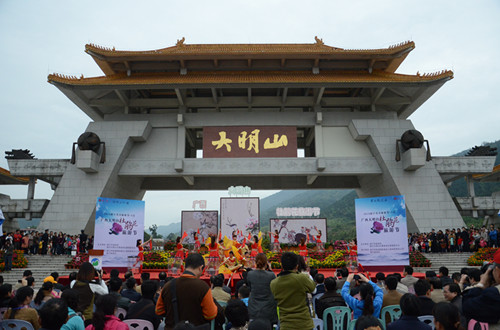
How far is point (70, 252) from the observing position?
17.1 metres

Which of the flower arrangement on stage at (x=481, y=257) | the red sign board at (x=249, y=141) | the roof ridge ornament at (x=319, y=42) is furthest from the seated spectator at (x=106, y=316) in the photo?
the roof ridge ornament at (x=319, y=42)

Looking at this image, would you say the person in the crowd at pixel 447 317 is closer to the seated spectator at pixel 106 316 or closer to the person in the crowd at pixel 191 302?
the person in the crowd at pixel 191 302

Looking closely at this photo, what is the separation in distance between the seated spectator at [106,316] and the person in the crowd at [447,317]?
102 inches

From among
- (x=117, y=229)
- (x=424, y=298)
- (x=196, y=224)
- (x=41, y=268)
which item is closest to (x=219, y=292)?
(x=424, y=298)

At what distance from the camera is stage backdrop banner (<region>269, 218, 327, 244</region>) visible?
20.6 metres

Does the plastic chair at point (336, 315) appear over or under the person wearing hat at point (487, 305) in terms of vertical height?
under

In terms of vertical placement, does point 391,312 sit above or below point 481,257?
above

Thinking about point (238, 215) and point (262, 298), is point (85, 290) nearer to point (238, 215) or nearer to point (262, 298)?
point (262, 298)

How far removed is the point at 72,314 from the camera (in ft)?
11.9

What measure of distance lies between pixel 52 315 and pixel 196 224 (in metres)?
18.0

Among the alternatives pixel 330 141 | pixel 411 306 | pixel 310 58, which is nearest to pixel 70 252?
pixel 330 141

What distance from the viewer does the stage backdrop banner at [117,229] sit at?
10.1 metres

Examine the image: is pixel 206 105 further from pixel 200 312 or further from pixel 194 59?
pixel 200 312

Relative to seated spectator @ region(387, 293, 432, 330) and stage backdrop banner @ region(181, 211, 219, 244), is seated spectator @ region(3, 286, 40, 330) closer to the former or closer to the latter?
seated spectator @ region(387, 293, 432, 330)
